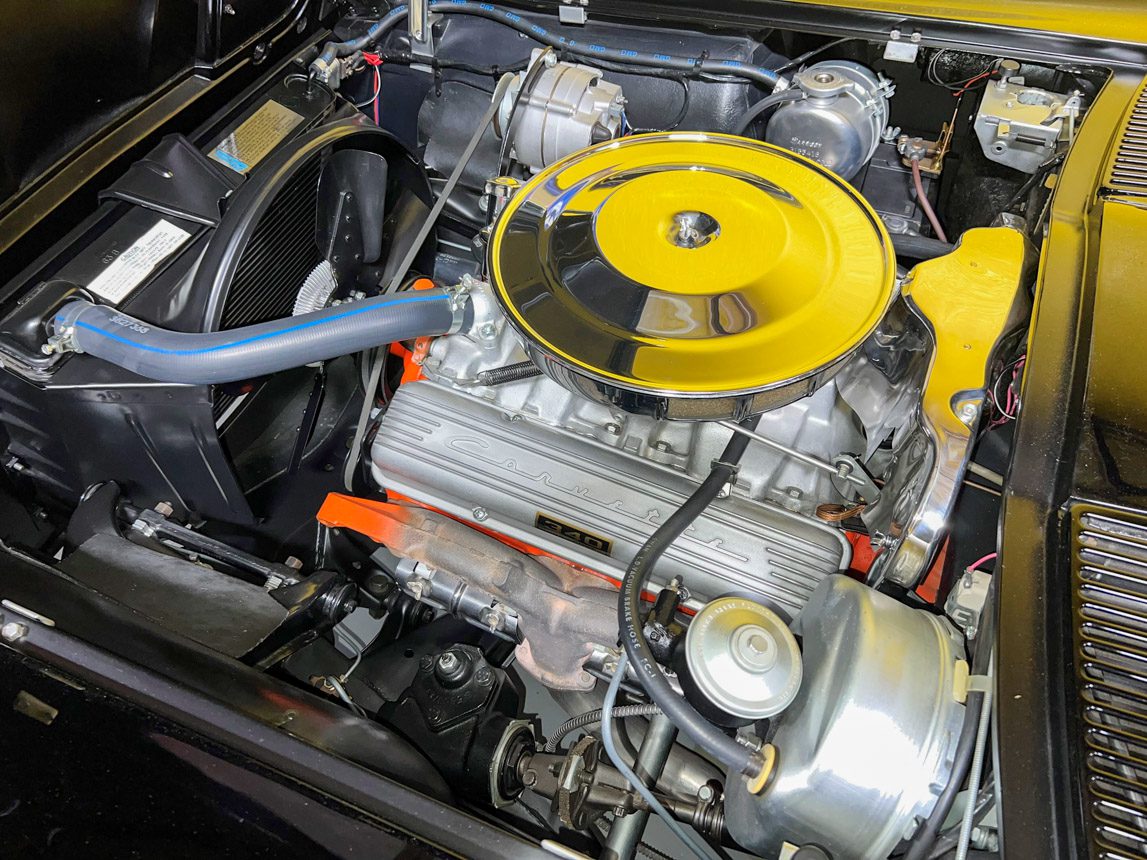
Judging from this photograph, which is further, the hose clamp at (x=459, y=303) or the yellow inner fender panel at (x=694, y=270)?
the hose clamp at (x=459, y=303)

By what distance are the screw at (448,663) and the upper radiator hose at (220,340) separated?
49 cm

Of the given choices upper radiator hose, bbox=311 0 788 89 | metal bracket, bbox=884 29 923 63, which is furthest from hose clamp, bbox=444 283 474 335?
metal bracket, bbox=884 29 923 63

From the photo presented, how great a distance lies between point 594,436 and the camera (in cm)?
134

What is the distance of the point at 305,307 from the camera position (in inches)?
59.5

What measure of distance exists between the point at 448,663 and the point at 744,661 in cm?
54

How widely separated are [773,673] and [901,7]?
135cm

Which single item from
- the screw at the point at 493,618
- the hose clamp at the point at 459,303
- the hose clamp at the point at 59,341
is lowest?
the screw at the point at 493,618

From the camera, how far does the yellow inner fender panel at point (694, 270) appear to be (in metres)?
1.04

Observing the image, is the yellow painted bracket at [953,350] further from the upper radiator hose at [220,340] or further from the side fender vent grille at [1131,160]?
the upper radiator hose at [220,340]

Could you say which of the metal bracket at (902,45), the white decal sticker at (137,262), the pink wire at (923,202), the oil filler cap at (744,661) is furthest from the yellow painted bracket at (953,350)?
the white decal sticker at (137,262)

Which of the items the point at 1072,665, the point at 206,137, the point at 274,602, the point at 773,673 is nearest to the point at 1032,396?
the point at 1072,665

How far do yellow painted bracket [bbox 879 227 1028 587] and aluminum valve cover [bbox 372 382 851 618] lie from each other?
Answer: 0.53 feet

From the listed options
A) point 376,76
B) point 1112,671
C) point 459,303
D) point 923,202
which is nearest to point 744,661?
point 1112,671

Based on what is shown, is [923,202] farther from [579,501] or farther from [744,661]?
[744,661]
